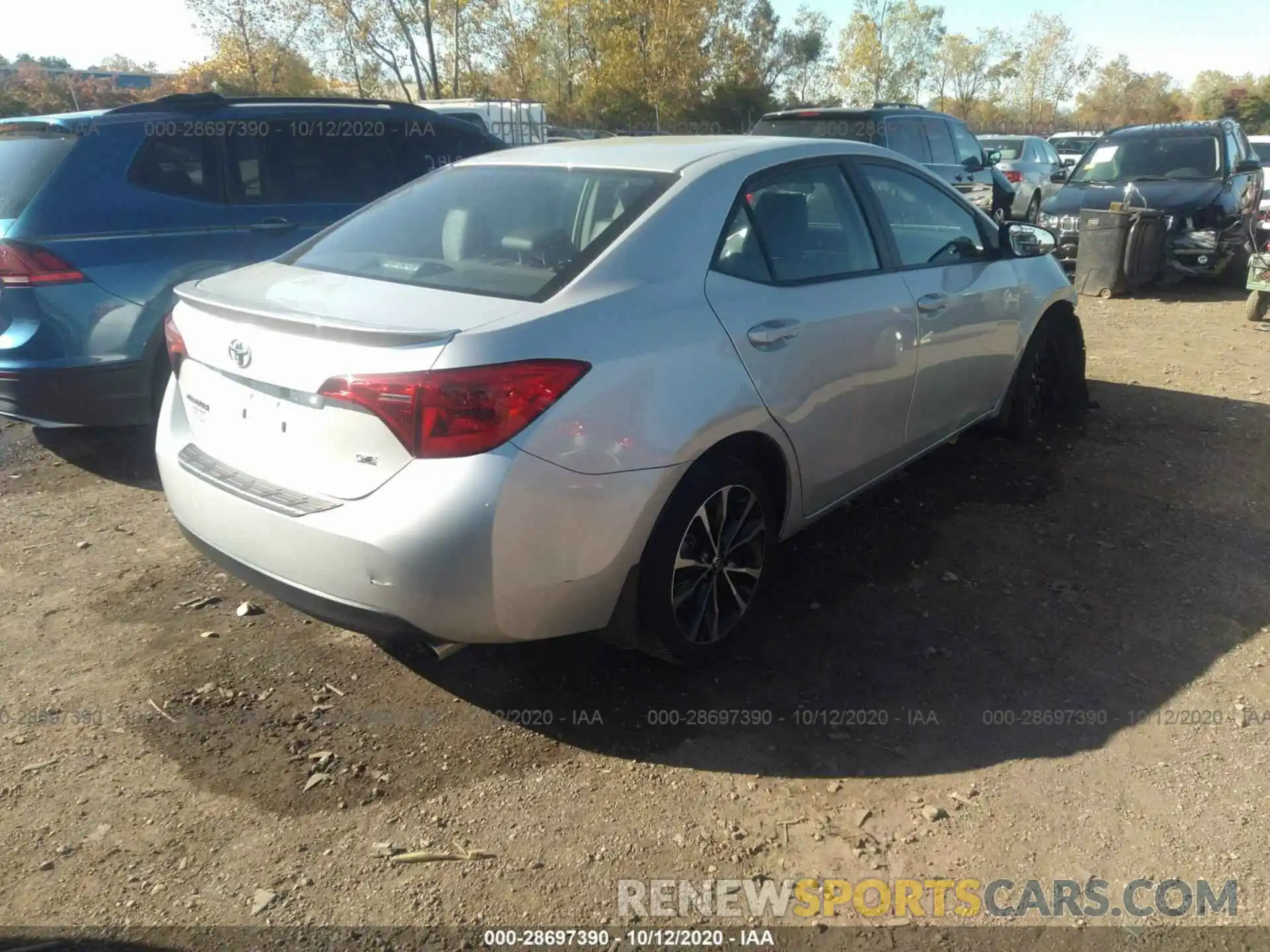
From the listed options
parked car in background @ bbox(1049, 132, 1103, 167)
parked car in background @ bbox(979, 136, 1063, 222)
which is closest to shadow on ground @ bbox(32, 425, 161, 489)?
parked car in background @ bbox(979, 136, 1063, 222)

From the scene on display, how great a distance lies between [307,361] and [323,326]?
0.11m

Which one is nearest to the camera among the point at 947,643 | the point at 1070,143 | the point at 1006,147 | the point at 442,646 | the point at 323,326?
the point at 323,326

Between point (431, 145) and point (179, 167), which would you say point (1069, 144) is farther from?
point (179, 167)

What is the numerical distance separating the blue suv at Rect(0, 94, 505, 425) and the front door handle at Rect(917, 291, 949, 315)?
11.3ft

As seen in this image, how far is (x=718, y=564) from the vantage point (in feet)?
10.3

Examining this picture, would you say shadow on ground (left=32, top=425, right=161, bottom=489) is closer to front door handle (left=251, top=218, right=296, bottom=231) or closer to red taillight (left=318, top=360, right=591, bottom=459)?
front door handle (left=251, top=218, right=296, bottom=231)

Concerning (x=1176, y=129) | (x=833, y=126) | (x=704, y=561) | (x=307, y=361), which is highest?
(x=833, y=126)

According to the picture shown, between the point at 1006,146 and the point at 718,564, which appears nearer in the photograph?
the point at 718,564

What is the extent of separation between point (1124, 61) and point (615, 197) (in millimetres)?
67110

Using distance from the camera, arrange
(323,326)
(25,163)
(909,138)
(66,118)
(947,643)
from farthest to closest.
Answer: (909,138)
(66,118)
(25,163)
(947,643)
(323,326)

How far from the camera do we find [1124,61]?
5806cm

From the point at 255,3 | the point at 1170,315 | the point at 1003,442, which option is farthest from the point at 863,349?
the point at 255,3

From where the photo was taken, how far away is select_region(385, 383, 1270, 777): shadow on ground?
9.55 ft

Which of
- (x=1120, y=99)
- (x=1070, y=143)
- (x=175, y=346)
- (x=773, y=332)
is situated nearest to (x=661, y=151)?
(x=773, y=332)
